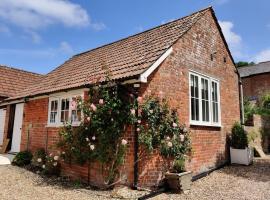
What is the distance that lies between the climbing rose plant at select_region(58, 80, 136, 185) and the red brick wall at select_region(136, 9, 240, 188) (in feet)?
2.42

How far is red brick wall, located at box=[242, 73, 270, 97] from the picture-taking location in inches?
1324

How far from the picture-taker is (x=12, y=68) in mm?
23859

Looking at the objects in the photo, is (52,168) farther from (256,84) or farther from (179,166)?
(256,84)

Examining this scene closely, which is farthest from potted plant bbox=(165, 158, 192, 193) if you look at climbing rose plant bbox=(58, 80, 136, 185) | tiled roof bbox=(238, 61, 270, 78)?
tiled roof bbox=(238, 61, 270, 78)

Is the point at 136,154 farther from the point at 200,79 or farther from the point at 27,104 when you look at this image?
the point at 27,104

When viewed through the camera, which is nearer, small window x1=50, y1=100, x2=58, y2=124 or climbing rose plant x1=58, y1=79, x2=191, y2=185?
climbing rose plant x1=58, y1=79, x2=191, y2=185

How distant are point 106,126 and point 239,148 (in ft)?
22.6

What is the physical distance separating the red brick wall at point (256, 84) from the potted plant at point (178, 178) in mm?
28796

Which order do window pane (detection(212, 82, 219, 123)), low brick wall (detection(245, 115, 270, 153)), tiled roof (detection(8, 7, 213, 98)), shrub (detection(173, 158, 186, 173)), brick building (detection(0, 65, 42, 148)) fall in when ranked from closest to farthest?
shrub (detection(173, 158, 186, 173)) → tiled roof (detection(8, 7, 213, 98)) → window pane (detection(212, 82, 219, 123)) → low brick wall (detection(245, 115, 270, 153)) → brick building (detection(0, 65, 42, 148))

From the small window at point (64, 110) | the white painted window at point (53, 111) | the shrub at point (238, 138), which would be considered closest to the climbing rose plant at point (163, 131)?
the small window at point (64, 110)

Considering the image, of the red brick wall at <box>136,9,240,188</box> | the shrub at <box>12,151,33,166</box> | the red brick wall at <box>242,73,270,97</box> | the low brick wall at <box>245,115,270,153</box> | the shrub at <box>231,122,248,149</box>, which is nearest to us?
the red brick wall at <box>136,9,240,188</box>

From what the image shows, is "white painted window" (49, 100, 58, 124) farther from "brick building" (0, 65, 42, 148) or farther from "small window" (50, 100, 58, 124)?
"brick building" (0, 65, 42, 148)

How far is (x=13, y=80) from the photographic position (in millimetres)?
22703

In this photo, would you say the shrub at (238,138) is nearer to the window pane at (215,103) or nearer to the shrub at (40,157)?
the window pane at (215,103)
